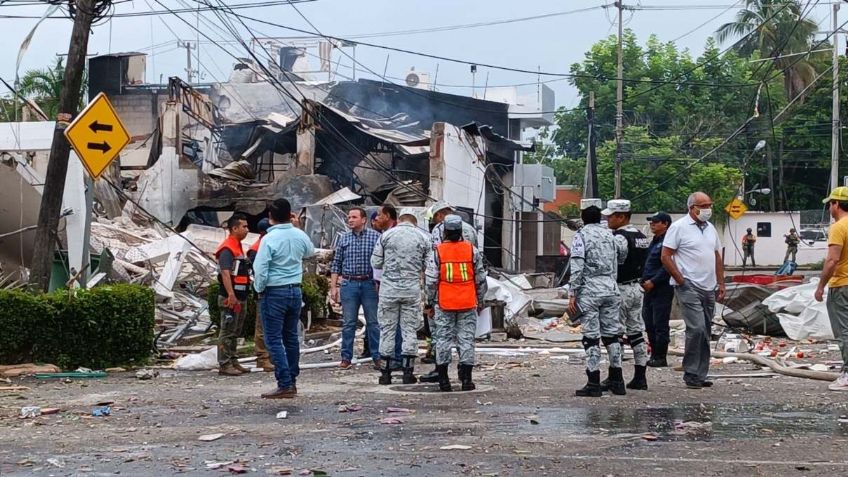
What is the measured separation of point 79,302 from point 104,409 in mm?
3455

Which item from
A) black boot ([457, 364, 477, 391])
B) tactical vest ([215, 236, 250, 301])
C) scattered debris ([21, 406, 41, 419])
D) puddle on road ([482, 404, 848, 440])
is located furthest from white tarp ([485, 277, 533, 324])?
scattered debris ([21, 406, 41, 419])

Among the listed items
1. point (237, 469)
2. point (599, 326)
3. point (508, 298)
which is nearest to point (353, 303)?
point (599, 326)

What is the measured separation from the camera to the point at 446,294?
10.4 m

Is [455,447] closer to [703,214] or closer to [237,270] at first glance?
[703,214]

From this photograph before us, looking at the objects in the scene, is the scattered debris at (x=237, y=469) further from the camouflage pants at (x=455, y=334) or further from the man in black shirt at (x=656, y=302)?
the man in black shirt at (x=656, y=302)

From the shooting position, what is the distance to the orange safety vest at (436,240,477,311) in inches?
410

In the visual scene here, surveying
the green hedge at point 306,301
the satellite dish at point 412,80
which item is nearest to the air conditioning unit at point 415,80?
the satellite dish at point 412,80

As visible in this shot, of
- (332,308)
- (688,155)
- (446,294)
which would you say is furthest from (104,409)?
(688,155)

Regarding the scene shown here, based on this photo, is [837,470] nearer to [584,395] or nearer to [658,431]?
[658,431]

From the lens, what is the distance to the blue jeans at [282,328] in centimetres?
1004

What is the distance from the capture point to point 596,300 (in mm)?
9945

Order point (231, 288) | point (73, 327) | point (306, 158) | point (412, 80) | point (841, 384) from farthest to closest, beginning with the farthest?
point (412, 80) → point (306, 158) → point (73, 327) → point (231, 288) → point (841, 384)

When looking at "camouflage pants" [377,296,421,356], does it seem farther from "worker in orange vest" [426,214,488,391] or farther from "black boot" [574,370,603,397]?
"black boot" [574,370,603,397]

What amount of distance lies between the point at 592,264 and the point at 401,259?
2.23m
